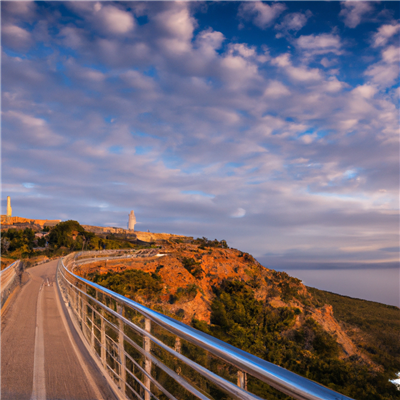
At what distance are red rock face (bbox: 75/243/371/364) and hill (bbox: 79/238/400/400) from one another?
0.31 feet

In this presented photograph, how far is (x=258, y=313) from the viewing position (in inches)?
1272

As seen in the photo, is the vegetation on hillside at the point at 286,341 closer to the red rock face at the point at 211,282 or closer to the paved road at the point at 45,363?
the red rock face at the point at 211,282

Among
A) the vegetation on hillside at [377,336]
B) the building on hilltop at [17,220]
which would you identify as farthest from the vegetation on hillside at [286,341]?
the building on hilltop at [17,220]

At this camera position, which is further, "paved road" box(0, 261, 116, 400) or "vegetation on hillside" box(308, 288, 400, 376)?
"vegetation on hillside" box(308, 288, 400, 376)

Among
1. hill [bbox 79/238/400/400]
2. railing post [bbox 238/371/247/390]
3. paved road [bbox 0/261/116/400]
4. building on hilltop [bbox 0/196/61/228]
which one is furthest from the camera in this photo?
building on hilltop [bbox 0/196/61/228]

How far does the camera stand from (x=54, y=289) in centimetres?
1271

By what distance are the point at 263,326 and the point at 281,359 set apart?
20.7ft

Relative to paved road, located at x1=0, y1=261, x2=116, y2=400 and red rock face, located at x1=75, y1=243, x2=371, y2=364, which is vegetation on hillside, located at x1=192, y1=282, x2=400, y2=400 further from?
paved road, located at x1=0, y1=261, x2=116, y2=400

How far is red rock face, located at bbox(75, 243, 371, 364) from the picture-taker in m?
23.9

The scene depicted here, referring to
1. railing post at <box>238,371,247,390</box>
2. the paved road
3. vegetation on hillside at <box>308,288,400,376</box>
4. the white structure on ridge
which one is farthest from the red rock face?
the white structure on ridge

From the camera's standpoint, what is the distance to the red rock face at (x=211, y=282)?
2392 centimetres

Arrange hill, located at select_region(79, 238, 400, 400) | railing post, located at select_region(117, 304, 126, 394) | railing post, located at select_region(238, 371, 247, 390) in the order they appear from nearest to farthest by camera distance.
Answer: railing post, located at select_region(238, 371, 247, 390), railing post, located at select_region(117, 304, 126, 394), hill, located at select_region(79, 238, 400, 400)

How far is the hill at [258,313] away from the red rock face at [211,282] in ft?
0.31

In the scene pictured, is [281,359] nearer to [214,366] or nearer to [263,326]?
[263,326]
